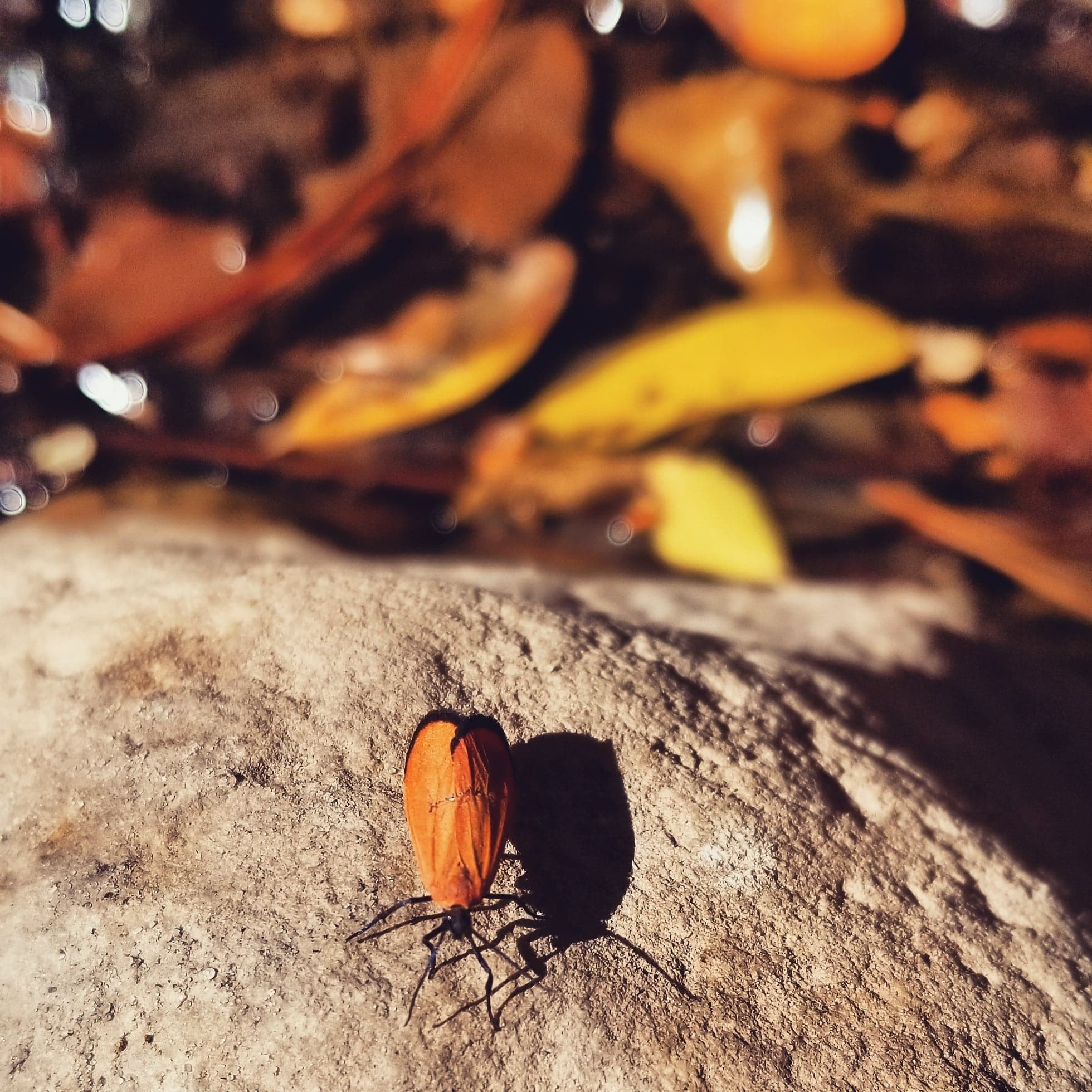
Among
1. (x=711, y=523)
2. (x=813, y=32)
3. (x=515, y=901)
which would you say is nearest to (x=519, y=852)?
(x=515, y=901)

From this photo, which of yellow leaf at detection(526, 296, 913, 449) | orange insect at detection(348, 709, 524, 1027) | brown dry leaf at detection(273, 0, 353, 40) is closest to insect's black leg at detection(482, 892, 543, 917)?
orange insect at detection(348, 709, 524, 1027)

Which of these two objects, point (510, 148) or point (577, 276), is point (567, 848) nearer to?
point (577, 276)

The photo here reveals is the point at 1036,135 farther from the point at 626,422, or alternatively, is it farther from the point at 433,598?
the point at 433,598

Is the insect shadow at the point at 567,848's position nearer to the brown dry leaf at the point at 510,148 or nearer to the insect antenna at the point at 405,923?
the insect antenna at the point at 405,923

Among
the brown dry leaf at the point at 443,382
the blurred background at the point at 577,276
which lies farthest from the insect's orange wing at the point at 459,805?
the brown dry leaf at the point at 443,382

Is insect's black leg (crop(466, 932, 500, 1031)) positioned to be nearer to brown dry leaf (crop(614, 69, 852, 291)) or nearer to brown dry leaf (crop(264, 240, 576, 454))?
brown dry leaf (crop(264, 240, 576, 454))

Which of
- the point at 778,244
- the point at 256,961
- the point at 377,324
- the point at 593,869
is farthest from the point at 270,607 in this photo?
the point at 778,244

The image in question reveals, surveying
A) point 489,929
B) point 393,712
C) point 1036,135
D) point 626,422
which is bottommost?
point 626,422

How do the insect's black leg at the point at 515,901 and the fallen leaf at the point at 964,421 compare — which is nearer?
the insect's black leg at the point at 515,901
